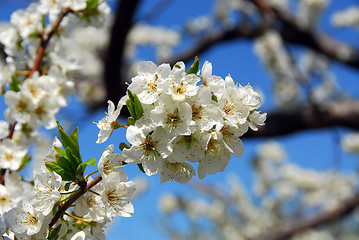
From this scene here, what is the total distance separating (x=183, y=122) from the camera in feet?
2.12

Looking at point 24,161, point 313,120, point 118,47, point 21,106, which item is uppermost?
point 118,47

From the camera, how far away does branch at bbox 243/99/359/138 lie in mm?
3488

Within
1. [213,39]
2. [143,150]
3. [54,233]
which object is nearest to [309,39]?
[213,39]

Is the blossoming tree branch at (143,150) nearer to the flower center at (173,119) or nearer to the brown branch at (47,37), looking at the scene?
the flower center at (173,119)

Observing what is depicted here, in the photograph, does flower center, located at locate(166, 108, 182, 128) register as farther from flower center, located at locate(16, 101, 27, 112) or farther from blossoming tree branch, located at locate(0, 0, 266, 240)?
flower center, located at locate(16, 101, 27, 112)

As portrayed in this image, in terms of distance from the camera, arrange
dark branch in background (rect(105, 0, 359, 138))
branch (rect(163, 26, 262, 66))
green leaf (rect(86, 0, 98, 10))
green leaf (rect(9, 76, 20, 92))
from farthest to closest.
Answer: branch (rect(163, 26, 262, 66)), dark branch in background (rect(105, 0, 359, 138)), green leaf (rect(86, 0, 98, 10)), green leaf (rect(9, 76, 20, 92))

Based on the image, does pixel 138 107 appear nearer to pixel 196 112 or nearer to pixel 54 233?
pixel 196 112

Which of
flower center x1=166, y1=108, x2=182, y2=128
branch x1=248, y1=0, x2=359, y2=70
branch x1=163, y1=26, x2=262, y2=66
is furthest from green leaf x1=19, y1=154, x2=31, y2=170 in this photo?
branch x1=163, y1=26, x2=262, y2=66

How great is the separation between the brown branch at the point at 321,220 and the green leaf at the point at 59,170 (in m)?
4.54

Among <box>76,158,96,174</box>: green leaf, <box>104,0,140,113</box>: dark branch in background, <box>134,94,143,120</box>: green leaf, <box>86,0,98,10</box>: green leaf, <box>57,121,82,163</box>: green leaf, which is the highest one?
<box>104,0,140,113</box>: dark branch in background

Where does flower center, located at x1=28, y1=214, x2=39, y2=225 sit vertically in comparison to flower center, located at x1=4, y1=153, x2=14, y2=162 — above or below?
below

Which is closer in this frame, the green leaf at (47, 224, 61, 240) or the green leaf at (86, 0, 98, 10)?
the green leaf at (47, 224, 61, 240)

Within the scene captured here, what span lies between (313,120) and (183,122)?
10.5 ft

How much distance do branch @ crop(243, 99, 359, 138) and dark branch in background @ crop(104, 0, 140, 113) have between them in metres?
1.39
